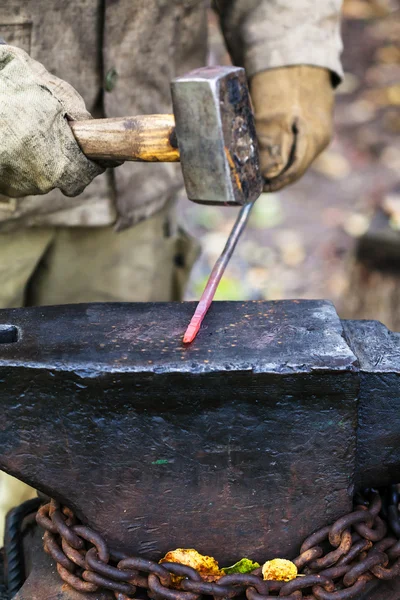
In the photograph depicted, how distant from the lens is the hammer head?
1144mm

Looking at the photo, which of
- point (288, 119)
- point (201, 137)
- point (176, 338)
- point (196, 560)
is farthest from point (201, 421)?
point (288, 119)

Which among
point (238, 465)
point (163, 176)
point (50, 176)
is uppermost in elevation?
point (50, 176)

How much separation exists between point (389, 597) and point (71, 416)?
638 mm

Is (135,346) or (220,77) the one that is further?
(135,346)

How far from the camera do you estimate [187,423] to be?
126 centimetres

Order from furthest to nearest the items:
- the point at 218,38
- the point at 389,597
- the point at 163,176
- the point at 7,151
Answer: the point at 218,38, the point at 163,176, the point at 389,597, the point at 7,151

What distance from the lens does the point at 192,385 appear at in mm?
1217

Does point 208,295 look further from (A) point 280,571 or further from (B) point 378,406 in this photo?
(A) point 280,571

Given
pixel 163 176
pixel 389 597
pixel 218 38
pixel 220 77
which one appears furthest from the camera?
pixel 218 38

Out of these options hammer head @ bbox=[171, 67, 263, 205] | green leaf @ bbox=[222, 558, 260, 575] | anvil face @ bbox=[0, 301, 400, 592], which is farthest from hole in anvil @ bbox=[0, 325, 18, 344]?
green leaf @ bbox=[222, 558, 260, 575]

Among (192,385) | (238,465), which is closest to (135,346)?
(192,385)

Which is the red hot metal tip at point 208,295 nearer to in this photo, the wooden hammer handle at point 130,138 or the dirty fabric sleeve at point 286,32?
the wooden hammer handle at point 130,138

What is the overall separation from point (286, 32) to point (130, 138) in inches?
35.8

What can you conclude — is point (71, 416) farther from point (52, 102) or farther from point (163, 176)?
point (163, 176)
